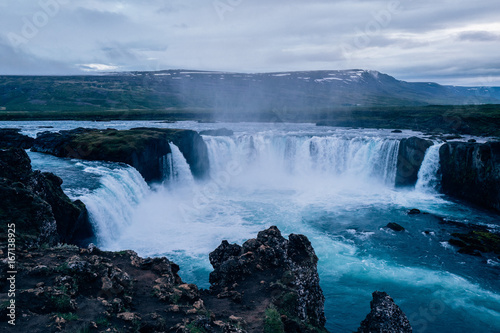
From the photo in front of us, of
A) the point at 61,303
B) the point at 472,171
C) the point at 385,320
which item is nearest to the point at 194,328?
the point at 61,303

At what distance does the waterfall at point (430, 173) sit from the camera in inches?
1612

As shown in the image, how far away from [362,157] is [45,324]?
147 ft

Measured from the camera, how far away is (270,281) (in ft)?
39.6

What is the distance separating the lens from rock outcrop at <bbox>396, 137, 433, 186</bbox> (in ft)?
138

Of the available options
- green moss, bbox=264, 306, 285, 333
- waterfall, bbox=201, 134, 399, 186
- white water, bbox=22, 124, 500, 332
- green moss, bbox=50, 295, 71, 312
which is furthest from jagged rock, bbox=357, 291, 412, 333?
waterfall, bbox=201, 134, 399, 186

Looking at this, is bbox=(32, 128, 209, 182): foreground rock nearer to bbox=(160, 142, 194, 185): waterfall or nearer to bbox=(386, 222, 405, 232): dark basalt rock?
bbox=(160, 142, 194, 185): waterfall

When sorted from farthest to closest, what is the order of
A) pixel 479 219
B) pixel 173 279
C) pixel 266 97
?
pixel 266 97
pixel 479 219
pixel 173 279

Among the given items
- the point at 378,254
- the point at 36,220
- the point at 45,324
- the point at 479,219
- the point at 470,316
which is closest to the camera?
the point at 45,324

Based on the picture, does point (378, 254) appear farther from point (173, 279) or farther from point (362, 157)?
point (362, 157)

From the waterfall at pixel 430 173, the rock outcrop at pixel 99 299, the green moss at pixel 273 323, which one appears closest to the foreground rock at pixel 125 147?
the rock outcrop at pixel 99 299

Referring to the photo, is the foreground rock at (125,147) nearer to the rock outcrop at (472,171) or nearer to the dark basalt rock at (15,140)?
the dark basalt rock at (15,140)

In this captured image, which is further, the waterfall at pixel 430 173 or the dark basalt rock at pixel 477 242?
the waterfall at pixel 430 173

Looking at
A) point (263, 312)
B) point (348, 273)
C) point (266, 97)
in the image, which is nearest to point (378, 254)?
point (348, 273)

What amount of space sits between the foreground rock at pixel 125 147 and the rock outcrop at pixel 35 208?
15129mm
